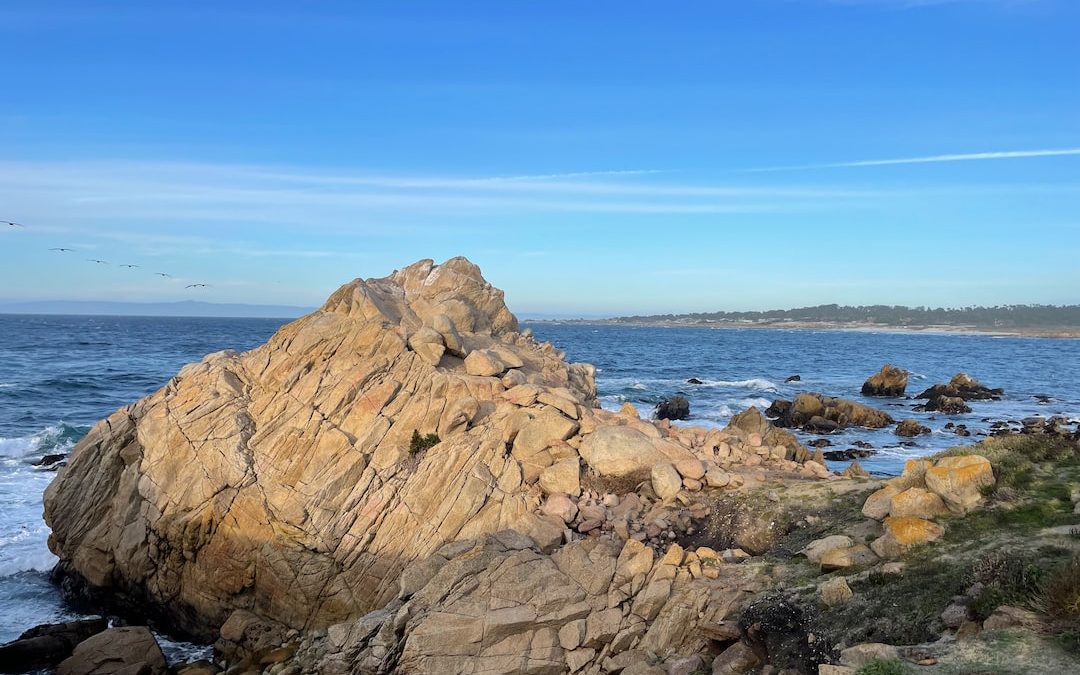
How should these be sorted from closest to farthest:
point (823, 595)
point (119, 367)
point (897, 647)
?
point (897, 647) < point (823, 595) < point (119, 367)

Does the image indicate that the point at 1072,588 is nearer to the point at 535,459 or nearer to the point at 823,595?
the point at 823,595

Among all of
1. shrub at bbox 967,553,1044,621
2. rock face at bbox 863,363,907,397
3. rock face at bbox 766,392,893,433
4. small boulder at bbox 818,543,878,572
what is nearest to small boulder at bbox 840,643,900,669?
shrub at bbox 967,553,1044,621

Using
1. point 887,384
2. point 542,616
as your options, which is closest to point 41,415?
point 542,616

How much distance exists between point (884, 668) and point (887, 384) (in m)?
61.3

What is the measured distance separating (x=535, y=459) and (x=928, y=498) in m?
8.76

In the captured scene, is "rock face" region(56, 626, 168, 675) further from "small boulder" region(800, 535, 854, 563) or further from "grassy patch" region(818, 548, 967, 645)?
"grassy patch" region(818, 548, 967, 645)

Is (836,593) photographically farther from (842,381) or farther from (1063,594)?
(842,381)

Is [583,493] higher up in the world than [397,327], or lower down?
lower down

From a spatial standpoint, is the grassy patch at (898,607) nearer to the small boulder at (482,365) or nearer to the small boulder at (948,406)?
the small boulder at (482,365)

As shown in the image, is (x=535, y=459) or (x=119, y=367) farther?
(x=119, y=367)

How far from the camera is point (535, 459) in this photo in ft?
64.4

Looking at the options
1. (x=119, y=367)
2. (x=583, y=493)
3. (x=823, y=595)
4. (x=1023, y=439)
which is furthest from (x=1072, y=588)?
(x=119, y=367)

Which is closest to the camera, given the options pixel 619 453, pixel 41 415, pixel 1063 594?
pixel 1063 594

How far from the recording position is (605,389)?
63688 millimetres
